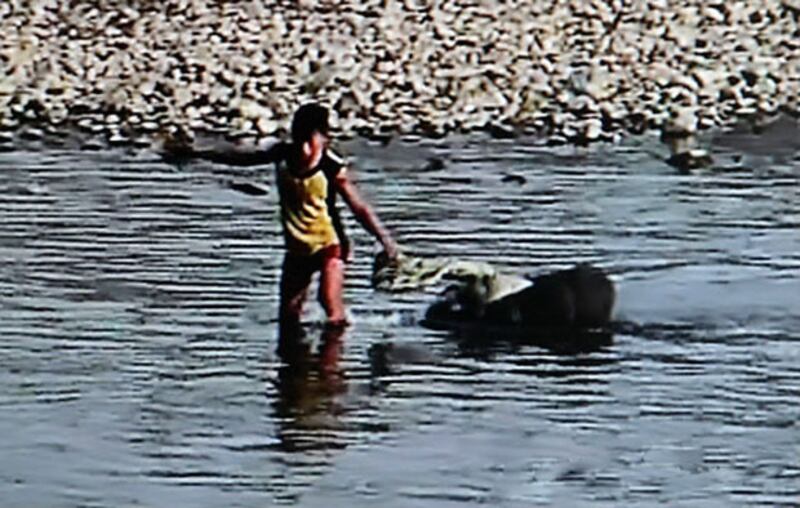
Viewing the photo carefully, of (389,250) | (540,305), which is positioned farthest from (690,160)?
(389,250)

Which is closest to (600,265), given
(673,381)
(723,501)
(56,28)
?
(673,381)

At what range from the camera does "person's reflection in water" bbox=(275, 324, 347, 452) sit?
1059cm

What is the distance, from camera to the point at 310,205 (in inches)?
512

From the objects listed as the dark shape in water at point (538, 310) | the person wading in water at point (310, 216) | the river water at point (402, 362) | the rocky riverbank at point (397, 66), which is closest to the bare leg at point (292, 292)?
the person wading in water at point (310, 216)

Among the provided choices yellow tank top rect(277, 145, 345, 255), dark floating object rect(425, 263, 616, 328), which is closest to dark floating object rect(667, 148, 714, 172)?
dark floating object rect(425, 263, 616, 328)

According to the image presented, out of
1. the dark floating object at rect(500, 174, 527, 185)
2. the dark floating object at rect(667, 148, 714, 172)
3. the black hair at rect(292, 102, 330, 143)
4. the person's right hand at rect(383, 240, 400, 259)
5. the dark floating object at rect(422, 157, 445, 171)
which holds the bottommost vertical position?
the person's right hand at rect(383, 240, 400, 259)

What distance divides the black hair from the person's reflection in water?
3.38 ft

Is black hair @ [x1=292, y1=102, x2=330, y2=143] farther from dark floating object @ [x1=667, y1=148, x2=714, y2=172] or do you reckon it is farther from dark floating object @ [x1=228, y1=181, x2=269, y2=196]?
dark floating object @ [x1=667, y1=148, x2=714, y2=172]

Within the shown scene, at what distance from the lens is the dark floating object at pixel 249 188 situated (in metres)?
19.2

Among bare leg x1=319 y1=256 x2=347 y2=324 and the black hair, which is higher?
the black hair

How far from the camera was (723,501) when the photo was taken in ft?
31.2

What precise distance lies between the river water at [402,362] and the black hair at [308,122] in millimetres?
1074

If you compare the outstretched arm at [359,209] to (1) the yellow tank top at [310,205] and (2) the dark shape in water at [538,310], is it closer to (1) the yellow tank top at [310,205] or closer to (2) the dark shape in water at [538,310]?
(1) the yellow tank top at [310,205]

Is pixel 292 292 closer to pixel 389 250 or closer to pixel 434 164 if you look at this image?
pixel 389 250
